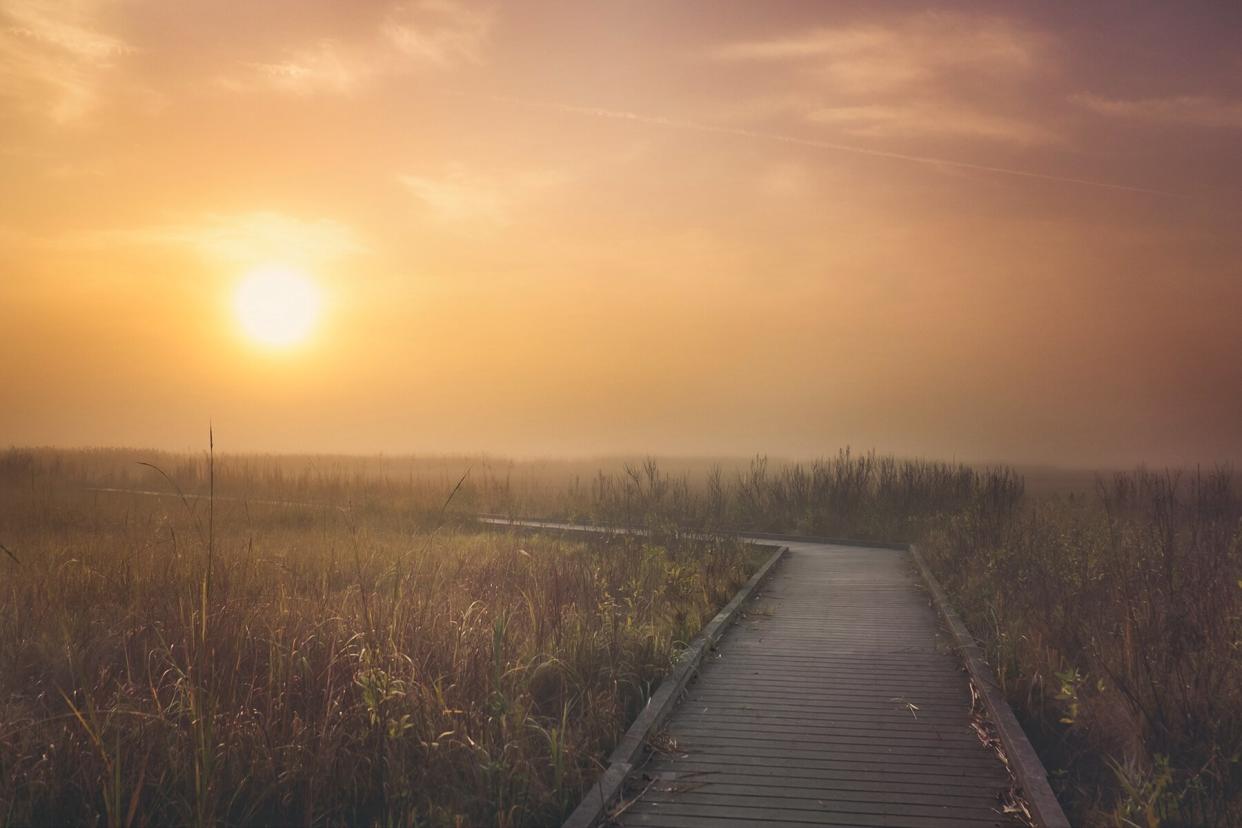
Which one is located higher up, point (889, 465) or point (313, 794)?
point (889, 465)

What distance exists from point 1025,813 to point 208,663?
4.86m

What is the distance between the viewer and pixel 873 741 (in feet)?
18.5

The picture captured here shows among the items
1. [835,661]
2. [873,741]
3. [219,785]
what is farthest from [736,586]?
[219,785]

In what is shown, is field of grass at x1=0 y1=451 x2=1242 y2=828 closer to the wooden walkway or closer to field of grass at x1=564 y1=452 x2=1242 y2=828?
field of grass at x1=564 y1=452 x2=1242 y2=828

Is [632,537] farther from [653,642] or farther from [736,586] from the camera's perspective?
[653,642]

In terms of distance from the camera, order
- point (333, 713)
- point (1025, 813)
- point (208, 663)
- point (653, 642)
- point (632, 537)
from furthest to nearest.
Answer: point (632, 537) → point (653, 642) → point (208, 663) → point (333, 713) → point (1025, 813)

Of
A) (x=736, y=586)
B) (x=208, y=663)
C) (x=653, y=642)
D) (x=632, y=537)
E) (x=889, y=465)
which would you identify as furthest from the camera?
(x=889, y=465)

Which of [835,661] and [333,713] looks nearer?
[333,713]

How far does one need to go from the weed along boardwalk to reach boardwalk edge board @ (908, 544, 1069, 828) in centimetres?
3

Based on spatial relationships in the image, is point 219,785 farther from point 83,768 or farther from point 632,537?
point 632,537

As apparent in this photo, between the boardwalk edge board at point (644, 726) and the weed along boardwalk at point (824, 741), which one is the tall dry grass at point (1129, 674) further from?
the boardwalk edge board at point (644, 726)

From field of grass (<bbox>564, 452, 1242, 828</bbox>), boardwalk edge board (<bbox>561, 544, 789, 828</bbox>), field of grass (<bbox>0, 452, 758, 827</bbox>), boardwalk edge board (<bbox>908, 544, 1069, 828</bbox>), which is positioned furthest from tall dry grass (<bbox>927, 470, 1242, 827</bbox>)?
field of grass (<bbox>0, 452, 758, 827</bbox>)

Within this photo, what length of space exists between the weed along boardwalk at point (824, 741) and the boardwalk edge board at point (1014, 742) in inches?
1.0

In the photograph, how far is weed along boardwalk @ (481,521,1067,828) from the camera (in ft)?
15.1
